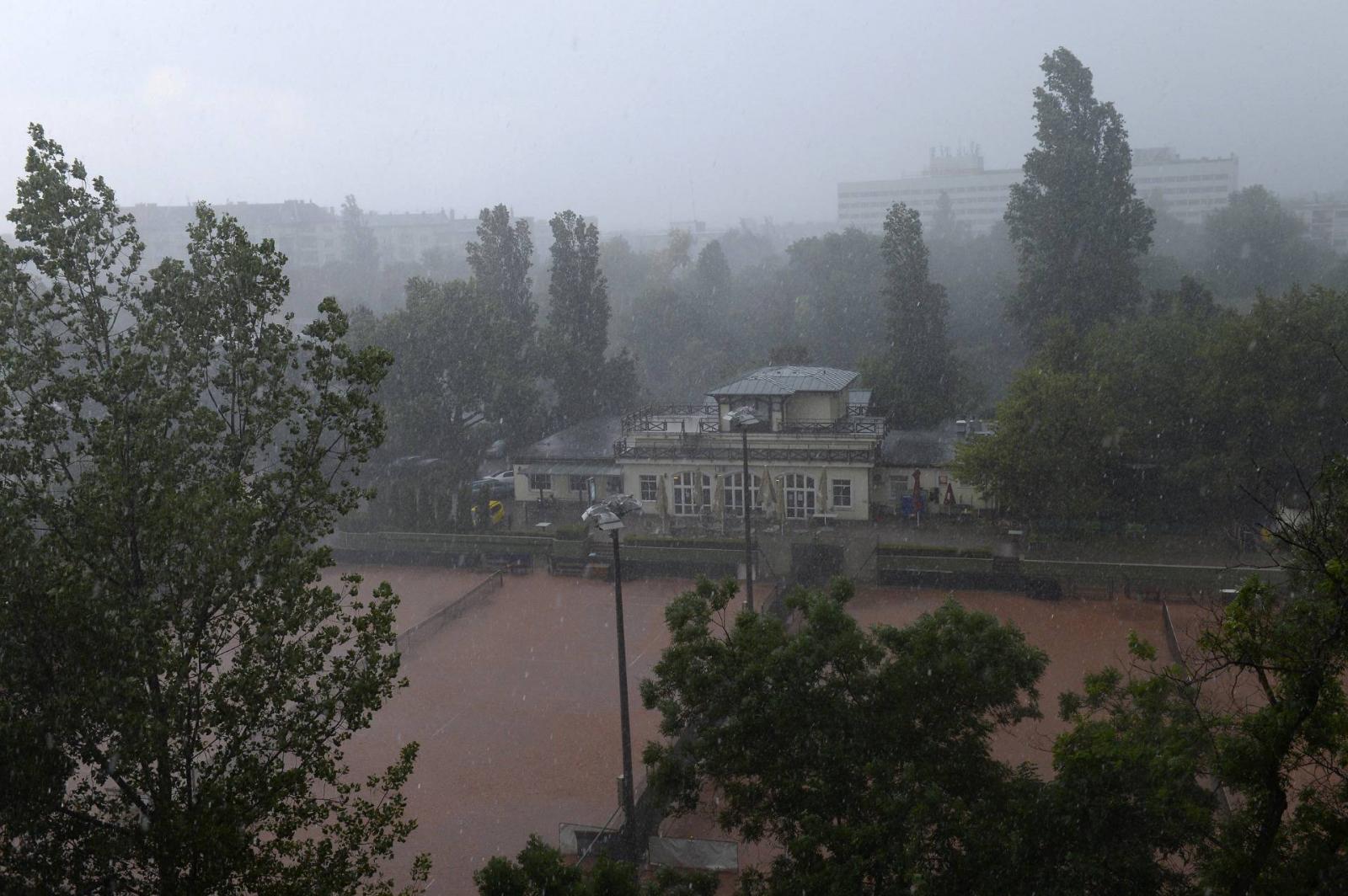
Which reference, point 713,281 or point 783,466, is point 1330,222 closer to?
point 713,281

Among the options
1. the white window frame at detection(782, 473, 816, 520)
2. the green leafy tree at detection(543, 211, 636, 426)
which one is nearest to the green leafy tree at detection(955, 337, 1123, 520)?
the white window frame at detection(782, 473, 816, 520)

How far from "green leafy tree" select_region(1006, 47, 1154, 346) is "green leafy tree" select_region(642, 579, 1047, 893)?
2690 centimetres

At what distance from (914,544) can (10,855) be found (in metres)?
18.2

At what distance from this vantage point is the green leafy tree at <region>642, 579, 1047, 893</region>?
6.91 meters

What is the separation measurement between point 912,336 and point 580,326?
11.5 m

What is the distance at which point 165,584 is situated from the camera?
5715mm

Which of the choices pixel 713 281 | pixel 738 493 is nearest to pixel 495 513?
pixel 738 493

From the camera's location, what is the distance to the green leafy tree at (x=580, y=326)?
34.7 metres

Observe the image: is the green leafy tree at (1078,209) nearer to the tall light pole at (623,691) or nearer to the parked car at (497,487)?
the parked car at (497,487)

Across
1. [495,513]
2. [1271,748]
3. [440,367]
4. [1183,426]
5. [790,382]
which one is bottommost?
[495,513]

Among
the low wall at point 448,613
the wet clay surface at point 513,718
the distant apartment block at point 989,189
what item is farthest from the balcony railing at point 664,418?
the distant apartment block at point 989,189

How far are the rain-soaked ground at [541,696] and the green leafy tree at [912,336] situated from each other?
13024mm

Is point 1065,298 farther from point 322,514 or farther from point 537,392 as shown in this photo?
point 322,514

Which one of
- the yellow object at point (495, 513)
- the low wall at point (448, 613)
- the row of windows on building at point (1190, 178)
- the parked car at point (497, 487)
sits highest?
the row of windows on building at point (1190, 178)
